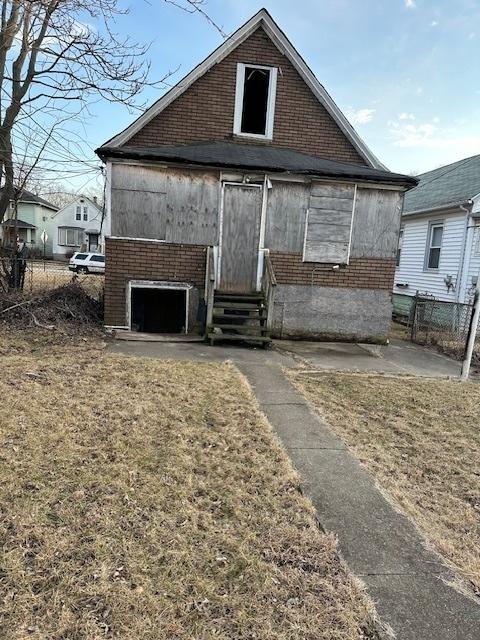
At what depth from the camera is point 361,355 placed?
8.46 m

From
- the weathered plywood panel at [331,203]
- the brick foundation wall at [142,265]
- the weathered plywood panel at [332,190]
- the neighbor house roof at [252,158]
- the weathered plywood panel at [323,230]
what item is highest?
the neighbor house roof at [252,158]

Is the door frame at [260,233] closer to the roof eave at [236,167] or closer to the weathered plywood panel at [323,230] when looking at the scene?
the roof eave at [236,167]

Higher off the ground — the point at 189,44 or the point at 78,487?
the point at 189,44

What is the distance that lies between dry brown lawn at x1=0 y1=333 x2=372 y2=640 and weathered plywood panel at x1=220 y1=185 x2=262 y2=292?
511 centimetres

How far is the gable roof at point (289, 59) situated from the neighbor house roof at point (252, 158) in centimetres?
42

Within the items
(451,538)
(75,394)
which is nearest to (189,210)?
(75,394)

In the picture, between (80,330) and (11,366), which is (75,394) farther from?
(80,330)

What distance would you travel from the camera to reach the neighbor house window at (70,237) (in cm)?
4375

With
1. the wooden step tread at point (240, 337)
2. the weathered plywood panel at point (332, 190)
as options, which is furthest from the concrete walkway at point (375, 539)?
the weathered plywood panel at point (332, 190)

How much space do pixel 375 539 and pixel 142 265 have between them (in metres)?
7.33

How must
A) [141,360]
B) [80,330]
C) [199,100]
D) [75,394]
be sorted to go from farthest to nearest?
[199,100] → [80,330] → [141,360] → [75,394]

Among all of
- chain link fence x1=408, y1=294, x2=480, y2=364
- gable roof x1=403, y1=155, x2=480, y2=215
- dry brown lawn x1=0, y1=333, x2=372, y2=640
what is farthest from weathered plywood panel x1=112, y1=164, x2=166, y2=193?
gable roof x1=403, y1=155, x2=480, y2=215

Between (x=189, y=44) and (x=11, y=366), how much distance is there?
626 centimetres

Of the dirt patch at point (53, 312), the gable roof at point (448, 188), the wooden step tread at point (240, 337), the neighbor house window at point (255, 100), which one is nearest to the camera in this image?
the wooden step tread at point (240, 337)
